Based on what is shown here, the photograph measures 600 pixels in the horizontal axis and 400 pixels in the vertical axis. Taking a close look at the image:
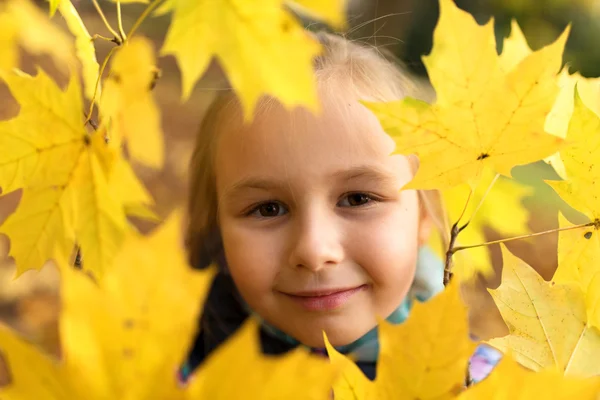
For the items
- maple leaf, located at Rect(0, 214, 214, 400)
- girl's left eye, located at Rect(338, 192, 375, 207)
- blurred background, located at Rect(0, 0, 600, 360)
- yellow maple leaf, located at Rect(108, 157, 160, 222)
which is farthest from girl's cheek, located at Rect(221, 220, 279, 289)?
blurred background, located at Rect(0, 0, 600, 360)

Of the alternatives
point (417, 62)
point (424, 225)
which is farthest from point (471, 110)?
point (417, 62)

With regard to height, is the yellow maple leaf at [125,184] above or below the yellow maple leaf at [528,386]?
above

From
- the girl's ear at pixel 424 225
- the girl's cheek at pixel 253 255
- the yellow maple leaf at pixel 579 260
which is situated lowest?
the girl's ear at pixel 424 225

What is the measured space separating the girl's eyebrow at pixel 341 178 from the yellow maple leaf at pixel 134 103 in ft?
1.11

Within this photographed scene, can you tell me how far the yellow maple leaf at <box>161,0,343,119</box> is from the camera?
307 millimetres

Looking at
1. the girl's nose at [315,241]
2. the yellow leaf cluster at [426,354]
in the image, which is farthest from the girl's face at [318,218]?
the yellow leaf cluster at [426,354]

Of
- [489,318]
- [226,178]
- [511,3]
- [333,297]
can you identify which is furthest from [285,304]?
[511,3]

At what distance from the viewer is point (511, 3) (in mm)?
3994

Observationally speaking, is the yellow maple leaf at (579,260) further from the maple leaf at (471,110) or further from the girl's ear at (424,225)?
the girl's ear at (424,225)

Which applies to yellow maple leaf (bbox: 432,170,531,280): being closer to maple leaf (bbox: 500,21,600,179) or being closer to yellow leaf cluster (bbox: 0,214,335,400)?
maple leaf (bbox: 500,21,600,179)

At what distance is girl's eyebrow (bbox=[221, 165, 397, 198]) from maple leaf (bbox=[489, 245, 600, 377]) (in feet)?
0.93

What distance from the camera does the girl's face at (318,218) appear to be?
75 centimetres

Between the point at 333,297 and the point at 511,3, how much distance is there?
12.3 ft

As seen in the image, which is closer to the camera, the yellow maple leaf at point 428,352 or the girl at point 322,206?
the yellow maple leaf at point 428,352
